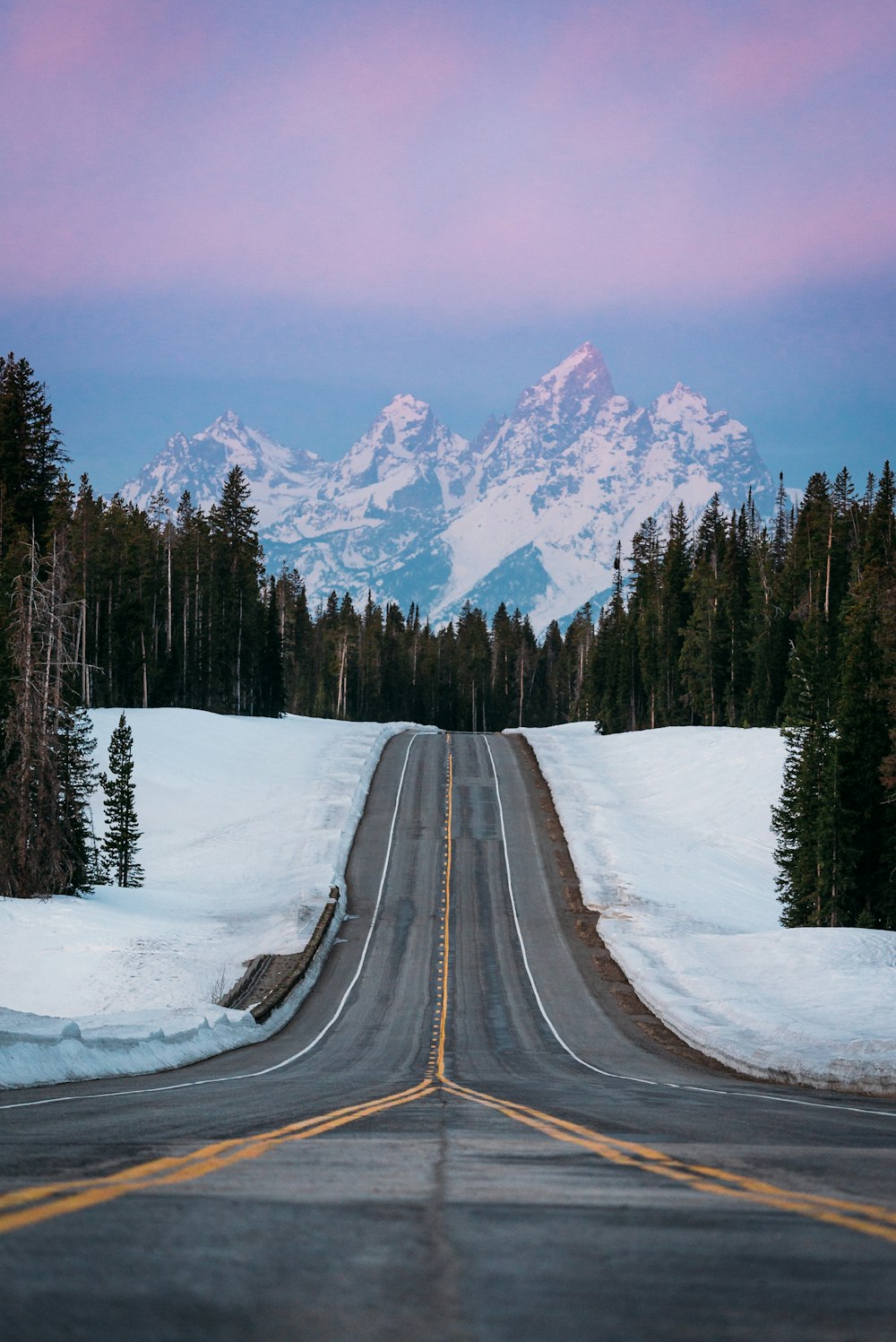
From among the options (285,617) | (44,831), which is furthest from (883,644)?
(285,617)

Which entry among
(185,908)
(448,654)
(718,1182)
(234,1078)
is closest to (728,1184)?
(718,1182)

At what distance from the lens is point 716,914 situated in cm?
4178

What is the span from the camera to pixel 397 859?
48375 mm

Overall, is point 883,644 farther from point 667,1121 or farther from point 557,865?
point 667,1121

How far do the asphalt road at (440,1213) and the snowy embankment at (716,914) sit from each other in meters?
7.93

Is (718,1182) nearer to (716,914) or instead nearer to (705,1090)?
(705,1090)

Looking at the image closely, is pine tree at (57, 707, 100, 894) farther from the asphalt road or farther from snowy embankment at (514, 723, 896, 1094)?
the asphalt road

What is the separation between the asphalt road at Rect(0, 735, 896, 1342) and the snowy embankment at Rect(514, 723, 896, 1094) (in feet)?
26.0

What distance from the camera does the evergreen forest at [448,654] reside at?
3809 centimetres

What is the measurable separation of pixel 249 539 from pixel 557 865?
231 feet

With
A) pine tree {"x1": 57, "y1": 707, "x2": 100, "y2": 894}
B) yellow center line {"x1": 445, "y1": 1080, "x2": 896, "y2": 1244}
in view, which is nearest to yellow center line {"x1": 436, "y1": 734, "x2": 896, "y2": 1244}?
yellow center line {"x1": 445, "y1": 1080, "x2": 896, "y2": 1244}

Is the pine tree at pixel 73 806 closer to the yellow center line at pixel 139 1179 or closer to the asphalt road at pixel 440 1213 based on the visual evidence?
the asphalt road at pixel 440 1213

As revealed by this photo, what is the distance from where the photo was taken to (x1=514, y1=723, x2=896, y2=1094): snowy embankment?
22.2 meters

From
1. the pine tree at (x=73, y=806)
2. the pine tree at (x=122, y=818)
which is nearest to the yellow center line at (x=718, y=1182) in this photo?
the pine tree at (x=73, y=806)
